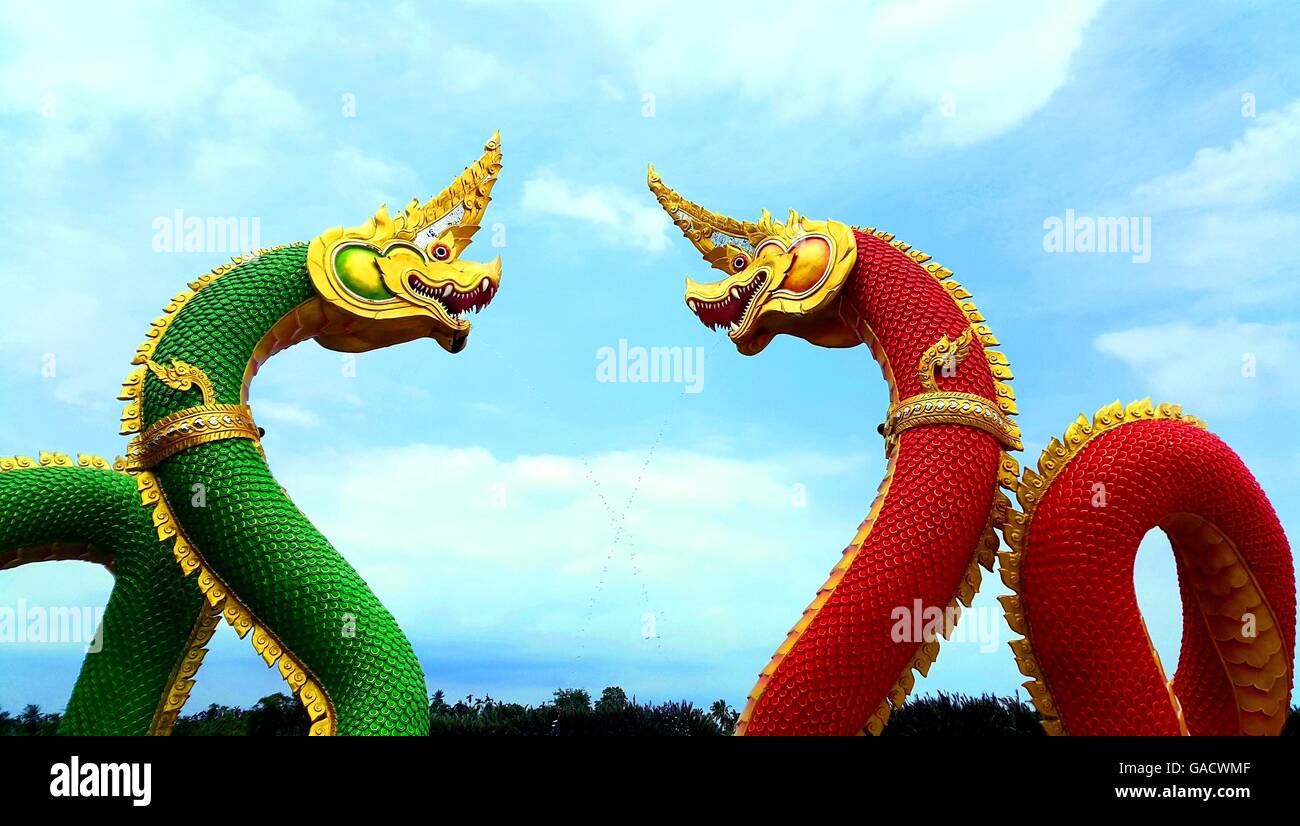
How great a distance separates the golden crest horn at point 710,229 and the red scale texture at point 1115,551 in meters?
2.53

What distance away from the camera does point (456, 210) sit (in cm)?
775

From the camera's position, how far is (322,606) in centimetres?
645

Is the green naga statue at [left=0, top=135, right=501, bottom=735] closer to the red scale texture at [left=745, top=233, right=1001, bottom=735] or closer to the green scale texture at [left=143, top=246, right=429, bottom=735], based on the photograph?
the green scale texture at [left=143, top=246, right=429, bottom=735]

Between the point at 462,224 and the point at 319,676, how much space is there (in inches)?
122

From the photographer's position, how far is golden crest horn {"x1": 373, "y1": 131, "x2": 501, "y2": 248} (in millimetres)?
7562

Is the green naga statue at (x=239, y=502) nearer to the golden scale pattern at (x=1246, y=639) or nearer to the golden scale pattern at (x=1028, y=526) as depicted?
the golden scale pattern at (x=1028, y=526)

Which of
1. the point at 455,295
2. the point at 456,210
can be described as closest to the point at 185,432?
the point at 455,295

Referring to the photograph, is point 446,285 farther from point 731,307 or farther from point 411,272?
point 731,307

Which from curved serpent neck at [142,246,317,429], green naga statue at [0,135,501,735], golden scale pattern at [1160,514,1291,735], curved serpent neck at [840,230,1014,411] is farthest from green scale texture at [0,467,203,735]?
golden scale pattern at [1160,514,1291,735]

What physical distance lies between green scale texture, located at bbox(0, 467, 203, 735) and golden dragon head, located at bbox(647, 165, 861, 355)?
400 cm

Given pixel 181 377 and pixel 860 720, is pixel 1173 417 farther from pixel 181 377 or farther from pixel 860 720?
pixel 181 377

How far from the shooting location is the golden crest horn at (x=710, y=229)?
770 cm
